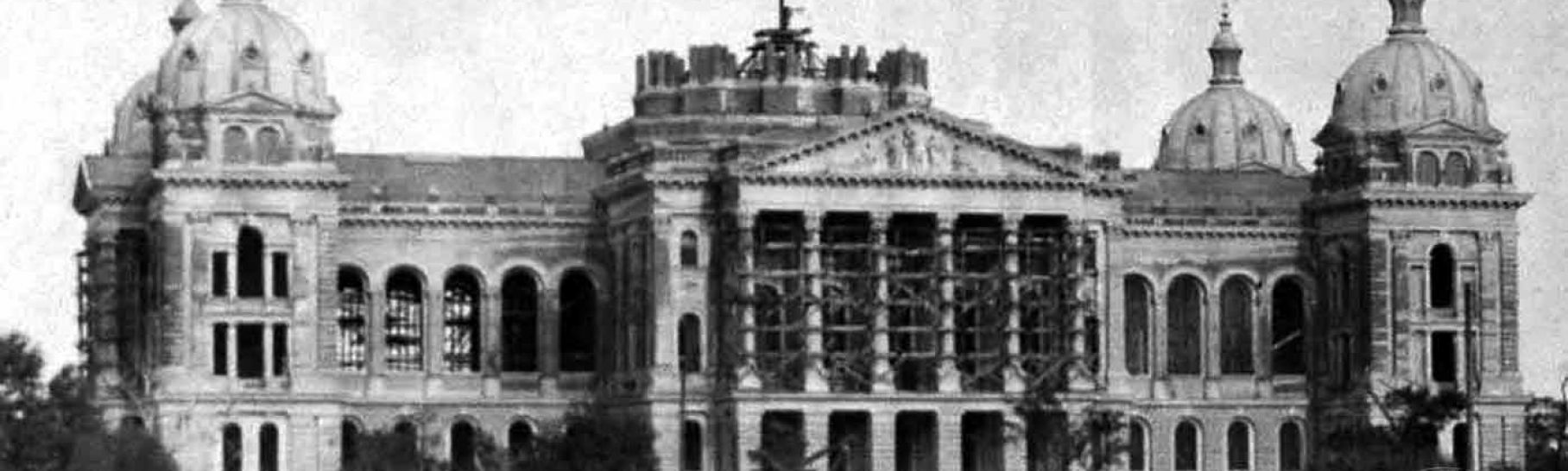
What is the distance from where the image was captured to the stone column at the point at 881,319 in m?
199

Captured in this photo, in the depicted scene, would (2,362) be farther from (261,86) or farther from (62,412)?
(261,86)

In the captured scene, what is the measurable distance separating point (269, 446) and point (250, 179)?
9860 millimetres

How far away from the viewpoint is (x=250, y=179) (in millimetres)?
197625

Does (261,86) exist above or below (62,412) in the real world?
above

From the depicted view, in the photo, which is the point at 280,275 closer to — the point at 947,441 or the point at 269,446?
the point at 269,446

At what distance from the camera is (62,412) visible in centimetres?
18838

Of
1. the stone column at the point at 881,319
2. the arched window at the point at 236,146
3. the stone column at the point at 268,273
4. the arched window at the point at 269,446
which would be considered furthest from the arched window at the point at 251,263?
the stone column at the point at 881,319

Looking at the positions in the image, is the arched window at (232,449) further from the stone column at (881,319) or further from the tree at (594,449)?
the stone column at (881,319)

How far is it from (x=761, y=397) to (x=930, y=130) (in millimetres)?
12014

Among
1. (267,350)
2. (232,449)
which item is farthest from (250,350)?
(232,449)

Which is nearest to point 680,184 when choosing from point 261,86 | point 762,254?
point 762,254

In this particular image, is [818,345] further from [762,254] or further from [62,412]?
[62,412]

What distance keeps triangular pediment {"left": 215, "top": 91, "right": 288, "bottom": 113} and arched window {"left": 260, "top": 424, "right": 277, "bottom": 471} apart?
11.8 metres

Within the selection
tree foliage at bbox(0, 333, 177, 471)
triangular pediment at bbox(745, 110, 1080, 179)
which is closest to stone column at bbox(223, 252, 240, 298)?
tree foliage at bbox(0, 333, 177, 471)
